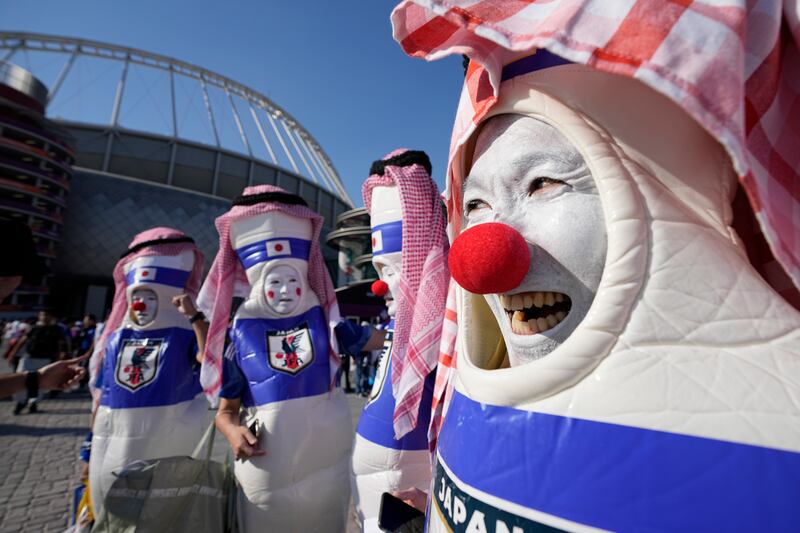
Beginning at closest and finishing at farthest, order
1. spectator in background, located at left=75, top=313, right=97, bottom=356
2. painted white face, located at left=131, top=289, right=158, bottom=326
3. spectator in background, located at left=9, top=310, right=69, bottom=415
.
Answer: painted white face, located at left=131, top=289, right=158, bottom=326 → spectator in background, located at left=9, top=310, right=69, bottom=415 → spectator in background, located at left=75, top=313, right=97, bottom=356

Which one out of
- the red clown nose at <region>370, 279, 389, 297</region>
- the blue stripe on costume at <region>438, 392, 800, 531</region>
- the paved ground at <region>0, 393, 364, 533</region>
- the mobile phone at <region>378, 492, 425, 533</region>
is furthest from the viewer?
the paved ground at <region>0, 393, 364, 533</region>

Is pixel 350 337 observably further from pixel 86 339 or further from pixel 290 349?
pixel 86 339

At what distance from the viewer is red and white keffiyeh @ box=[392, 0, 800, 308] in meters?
0.66

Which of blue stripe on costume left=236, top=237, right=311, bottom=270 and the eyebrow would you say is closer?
the eyebrow

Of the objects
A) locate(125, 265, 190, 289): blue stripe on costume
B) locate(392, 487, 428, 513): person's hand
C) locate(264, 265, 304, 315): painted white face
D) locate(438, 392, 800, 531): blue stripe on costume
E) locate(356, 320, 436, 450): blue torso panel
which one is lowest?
locate(392, 487, 428, 513): person's hand

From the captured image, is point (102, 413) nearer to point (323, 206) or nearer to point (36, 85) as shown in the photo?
point (36, 85)

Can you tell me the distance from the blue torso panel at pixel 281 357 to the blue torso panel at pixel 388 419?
458 millimetres

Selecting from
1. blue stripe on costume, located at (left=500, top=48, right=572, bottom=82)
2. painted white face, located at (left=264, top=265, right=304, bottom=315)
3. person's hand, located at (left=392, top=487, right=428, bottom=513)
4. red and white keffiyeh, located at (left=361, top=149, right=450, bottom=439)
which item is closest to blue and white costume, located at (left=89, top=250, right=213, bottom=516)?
painted white face, located at (left=264, top=265, right=304, bottom=315)

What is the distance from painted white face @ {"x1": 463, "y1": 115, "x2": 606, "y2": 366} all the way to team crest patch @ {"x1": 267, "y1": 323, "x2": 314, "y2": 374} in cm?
173

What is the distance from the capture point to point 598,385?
0.74 m

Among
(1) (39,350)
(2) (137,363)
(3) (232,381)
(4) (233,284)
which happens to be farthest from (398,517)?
(1) (39,350)

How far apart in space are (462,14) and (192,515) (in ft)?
8.26

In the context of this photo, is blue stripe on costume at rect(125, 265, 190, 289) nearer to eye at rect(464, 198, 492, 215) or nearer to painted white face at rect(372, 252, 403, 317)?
painted white face at rect(372, 252, 403, 317)

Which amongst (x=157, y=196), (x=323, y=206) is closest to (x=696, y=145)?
(x=157, y=196)
